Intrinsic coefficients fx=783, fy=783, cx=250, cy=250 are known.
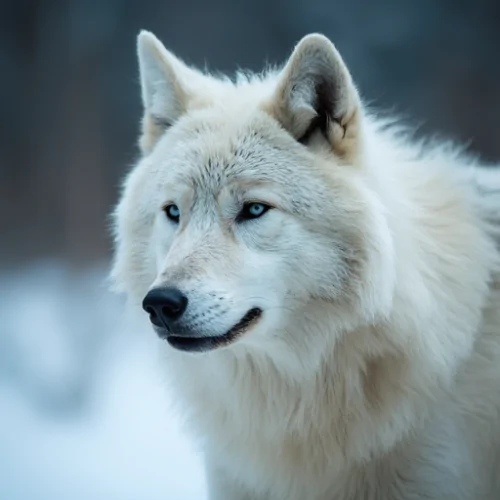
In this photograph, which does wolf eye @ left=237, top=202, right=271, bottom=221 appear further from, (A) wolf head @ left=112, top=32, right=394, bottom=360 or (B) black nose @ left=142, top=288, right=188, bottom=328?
(B) black nose @ left=142, top=288, right=188, bottom=328

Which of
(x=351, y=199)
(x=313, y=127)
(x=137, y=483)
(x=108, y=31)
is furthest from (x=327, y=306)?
(x=108, y=31)

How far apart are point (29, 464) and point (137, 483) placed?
0.48 meters

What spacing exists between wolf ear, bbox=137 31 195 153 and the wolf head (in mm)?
190

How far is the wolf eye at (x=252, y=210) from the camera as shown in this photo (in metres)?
2.08

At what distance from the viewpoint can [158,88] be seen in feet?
8.02

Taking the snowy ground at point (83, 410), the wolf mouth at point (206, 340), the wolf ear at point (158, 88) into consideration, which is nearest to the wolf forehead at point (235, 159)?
the wolf ear at point (158, 88)

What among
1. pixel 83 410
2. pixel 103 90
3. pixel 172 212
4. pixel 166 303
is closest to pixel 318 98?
pixel 172 212

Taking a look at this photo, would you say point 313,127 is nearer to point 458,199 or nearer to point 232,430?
point 458,199

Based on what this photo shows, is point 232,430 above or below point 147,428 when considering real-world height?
above

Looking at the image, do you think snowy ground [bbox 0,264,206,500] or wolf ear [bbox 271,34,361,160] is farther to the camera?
snowy ground [bbox 0,264,206,500]

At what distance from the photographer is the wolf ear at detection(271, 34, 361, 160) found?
6.79 feet

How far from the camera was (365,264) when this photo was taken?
2066mm

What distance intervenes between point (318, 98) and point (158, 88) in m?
0.56


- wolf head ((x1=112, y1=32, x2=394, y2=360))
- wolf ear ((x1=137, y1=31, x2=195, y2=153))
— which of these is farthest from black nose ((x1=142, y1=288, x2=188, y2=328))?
wolf ear ((x1=137, y1=31, x2=195, y2=153))
